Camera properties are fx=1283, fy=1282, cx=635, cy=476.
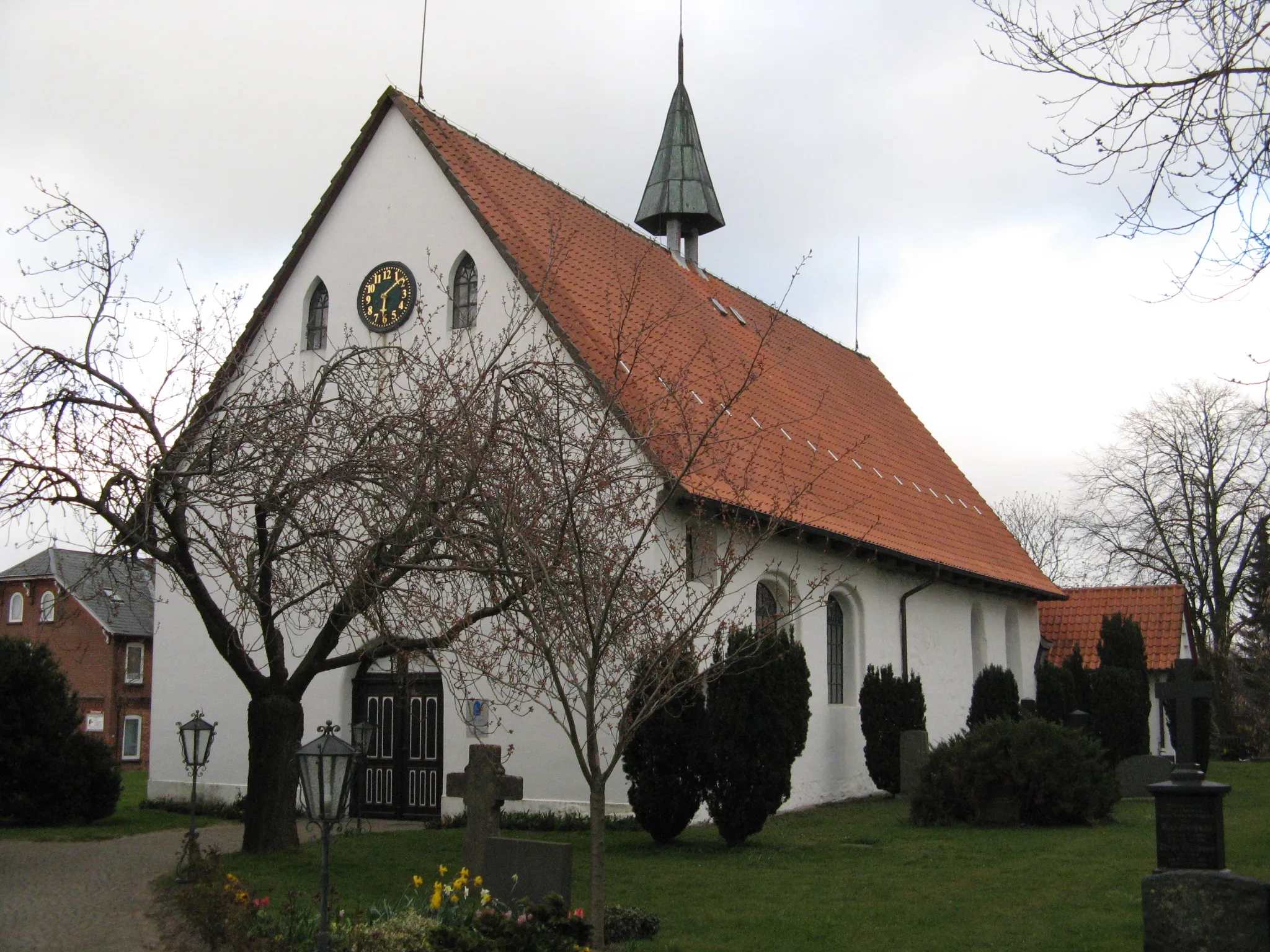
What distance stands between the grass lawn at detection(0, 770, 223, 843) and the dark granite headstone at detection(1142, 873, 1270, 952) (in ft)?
41.9

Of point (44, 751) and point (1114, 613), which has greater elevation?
point (1114, 613)

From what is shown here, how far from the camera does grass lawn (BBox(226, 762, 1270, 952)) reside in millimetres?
9227

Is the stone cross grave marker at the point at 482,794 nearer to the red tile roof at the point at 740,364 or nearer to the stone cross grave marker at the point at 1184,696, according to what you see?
the red tile roof at the point at 740,364

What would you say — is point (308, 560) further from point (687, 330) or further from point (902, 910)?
point (687, 330)

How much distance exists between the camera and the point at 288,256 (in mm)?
19719

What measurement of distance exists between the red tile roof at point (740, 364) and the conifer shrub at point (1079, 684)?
1632 mm

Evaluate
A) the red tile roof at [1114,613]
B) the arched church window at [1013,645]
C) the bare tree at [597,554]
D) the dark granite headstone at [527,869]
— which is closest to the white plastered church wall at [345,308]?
the bare tree at [597,554]

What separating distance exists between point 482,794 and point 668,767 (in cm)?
372

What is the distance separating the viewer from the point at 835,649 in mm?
20578

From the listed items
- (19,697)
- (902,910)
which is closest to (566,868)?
(902,910)

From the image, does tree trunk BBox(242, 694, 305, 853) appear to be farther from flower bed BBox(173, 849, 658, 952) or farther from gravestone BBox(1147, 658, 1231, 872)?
gravestone BBox(1147, 658, 1231, 872)

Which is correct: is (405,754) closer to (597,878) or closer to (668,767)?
(668,767)

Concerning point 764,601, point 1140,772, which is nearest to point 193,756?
point 764,601

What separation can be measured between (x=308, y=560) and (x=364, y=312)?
20.8 feet
